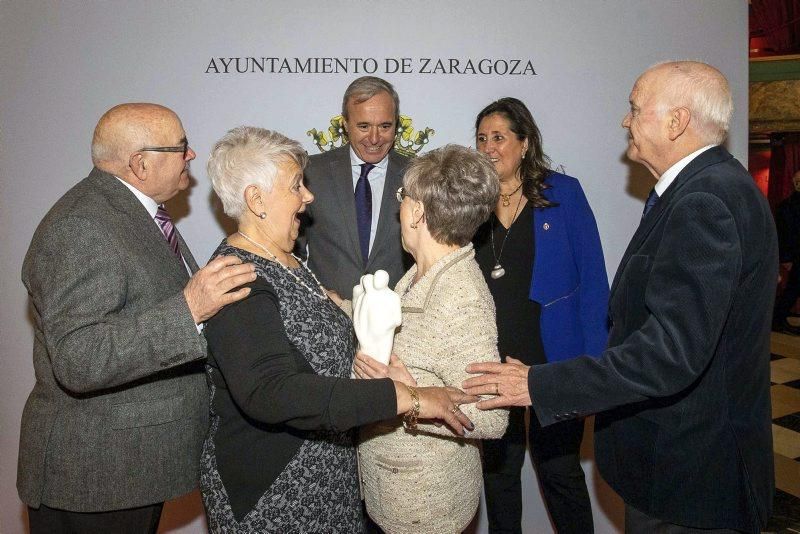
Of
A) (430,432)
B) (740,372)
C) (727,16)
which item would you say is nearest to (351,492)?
(430,432)

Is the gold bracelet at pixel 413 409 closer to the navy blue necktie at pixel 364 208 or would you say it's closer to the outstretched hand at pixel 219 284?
the outstretched hand at pixel 219 284

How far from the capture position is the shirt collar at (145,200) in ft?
7.68

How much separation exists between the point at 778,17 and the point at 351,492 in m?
9.03

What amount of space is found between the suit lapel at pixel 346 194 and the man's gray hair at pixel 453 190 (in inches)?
44.3

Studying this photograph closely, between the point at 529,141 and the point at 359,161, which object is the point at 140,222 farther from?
the point at 529,141

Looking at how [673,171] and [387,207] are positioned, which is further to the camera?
[387,207]

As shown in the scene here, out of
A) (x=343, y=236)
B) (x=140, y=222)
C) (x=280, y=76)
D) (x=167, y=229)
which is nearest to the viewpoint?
(x=140, y=222)

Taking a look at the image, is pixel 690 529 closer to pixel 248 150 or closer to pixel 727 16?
pixel 248 150

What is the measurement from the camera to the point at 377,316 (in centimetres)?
196

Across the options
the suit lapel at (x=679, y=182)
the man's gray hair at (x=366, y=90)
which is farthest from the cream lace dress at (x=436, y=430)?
the man's gray hair at (x=366, y=90)

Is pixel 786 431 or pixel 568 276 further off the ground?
pixel 568 276

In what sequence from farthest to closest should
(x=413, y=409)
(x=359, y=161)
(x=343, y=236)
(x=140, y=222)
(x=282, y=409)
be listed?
1. (x=359, y=161)
2. (x=343, y=236)
3. (x=140, y=222)
4. (x=413, y=409)
5. (x=282, y=409)

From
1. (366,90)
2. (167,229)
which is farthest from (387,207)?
(167,229)

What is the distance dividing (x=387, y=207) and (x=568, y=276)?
3.08 feet
